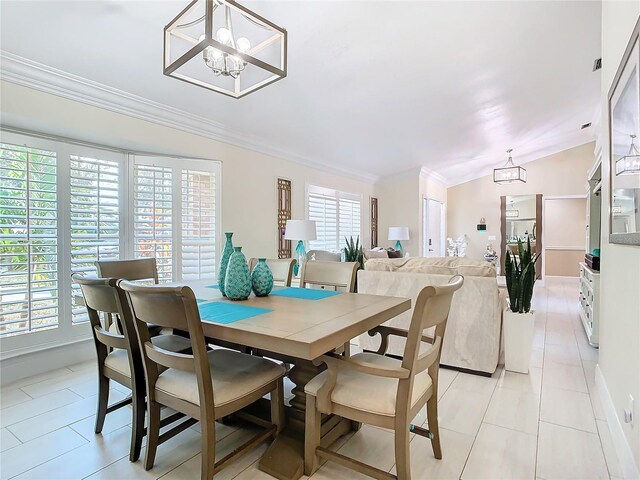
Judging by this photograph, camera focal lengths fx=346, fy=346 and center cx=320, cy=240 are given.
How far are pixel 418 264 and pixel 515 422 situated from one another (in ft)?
4.62

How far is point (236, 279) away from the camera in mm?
2010

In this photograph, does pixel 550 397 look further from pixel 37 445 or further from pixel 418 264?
pixel 37 445

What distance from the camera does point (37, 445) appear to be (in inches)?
75.8

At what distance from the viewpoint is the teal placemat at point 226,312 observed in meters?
1.60

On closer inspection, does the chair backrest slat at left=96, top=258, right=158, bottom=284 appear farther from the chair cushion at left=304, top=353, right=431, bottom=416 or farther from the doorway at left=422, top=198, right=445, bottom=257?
the doorway at left=422, top=198, right=445, bottom=257

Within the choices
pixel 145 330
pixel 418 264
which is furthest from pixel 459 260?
pixel 145 330

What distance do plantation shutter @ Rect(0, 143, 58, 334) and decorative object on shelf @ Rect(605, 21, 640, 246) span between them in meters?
3.90

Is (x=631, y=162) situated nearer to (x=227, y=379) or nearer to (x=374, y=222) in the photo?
(x=227, y=379)

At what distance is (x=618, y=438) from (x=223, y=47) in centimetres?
271

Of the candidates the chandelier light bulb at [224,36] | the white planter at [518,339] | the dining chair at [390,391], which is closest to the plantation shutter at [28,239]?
the chandelier light bulb at [224,36]

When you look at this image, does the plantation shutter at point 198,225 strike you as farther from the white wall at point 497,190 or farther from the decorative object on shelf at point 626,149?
the white wall at point 497,190

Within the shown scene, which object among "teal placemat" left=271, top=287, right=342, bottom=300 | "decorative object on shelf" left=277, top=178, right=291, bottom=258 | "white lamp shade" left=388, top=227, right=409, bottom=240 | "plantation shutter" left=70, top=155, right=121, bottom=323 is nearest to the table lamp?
"white lamp shade" left=388, top=227, right=409, bottom=240

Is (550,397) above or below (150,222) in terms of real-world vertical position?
below

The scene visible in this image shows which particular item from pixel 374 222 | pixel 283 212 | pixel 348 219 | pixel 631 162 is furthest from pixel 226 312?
pixel 374 222
